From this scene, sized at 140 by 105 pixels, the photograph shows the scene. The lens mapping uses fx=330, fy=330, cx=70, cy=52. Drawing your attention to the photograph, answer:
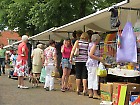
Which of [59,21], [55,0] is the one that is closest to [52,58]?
[55,0]

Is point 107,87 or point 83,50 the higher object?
point 83,50

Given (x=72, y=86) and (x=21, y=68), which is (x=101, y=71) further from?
(x=21, y=68)

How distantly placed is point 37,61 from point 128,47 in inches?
232

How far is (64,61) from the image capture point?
10719 millimetres

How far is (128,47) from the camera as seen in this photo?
7.14 meters

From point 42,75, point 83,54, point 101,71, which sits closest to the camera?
point 101,71

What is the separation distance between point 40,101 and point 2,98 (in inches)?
47.0

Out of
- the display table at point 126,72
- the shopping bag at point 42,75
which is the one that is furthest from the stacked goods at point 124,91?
the shopping bag at point 42,75

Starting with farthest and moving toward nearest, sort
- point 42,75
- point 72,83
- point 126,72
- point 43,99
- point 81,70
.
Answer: point 42,75, point 72,83, point 81,70, point 43,99, point 126,72

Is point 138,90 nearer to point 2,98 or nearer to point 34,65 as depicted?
point 2,98

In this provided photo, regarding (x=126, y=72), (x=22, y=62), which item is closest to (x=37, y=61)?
(x=22, y=62)

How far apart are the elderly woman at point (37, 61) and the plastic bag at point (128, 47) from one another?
5363 mm

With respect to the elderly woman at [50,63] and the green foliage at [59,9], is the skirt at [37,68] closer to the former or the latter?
the elderly woman at [50,63]

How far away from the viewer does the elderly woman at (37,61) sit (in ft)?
40.1
